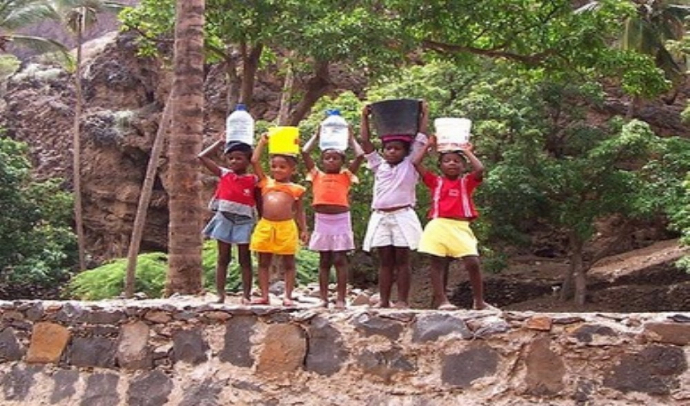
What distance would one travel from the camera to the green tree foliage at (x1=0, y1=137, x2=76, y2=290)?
1812 cm

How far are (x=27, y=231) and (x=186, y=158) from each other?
44.3 ft

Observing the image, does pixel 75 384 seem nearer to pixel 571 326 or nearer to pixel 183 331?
pixel 183 331

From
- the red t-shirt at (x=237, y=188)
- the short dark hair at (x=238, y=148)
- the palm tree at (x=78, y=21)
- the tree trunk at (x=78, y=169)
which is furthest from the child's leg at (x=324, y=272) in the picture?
the palm tree at (x=78, y=21)

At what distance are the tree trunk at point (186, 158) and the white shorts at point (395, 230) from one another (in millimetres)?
2234

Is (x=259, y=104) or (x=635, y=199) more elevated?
(x=259, y=104)

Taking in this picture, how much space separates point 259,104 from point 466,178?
16416 millimetres

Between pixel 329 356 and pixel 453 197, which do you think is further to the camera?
pixel 453 197

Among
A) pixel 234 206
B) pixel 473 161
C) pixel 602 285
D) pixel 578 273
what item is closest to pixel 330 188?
pixel 234 206

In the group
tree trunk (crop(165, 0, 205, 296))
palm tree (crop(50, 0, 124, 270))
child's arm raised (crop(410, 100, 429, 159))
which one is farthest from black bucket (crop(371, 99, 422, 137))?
palm tree (crop(50, 0, 124, 270))

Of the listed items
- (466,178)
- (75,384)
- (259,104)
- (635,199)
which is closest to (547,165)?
(635,199)

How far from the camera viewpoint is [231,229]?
5.43 meters

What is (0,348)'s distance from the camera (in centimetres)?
526

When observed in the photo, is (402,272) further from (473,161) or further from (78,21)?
(78,21)

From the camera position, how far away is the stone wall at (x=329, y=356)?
378 cm
